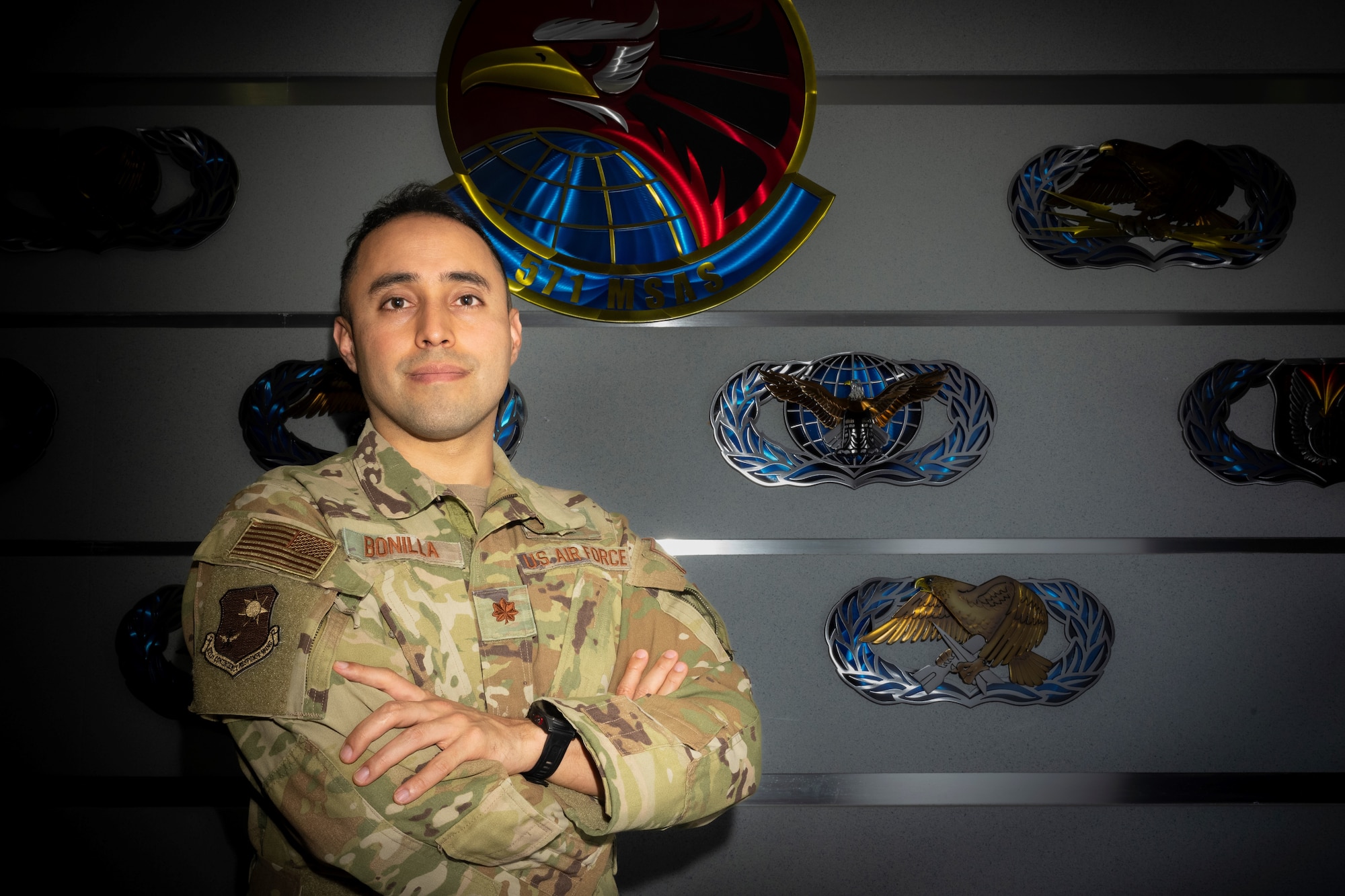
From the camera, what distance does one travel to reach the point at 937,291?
189cm

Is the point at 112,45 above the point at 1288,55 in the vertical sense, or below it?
below

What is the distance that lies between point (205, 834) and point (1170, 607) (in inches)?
89.5

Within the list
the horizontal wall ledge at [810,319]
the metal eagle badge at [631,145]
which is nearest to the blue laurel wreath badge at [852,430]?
the horizontal wall ledge at [810,319]

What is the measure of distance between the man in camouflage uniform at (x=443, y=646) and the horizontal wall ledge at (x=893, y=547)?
1.49ft

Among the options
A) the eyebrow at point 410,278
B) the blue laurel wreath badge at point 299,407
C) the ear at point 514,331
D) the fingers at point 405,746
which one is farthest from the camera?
the blue laurel wreath badge at point 299,407

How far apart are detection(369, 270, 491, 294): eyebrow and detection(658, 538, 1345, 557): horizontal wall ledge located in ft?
2.54

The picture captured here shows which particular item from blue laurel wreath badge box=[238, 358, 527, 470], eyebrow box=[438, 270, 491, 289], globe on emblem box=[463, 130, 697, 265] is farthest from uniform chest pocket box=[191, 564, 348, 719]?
globe on emblem box=[463, 130, 697, 265]

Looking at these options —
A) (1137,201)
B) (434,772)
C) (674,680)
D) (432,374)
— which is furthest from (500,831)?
(1137,201)

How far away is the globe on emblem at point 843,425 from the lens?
5.96 feet

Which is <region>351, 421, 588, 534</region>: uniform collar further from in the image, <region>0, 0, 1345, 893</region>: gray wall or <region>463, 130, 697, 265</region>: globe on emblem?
<region>463, 130, 697, 265</region>: globe on emblem

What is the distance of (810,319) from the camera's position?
1880mm

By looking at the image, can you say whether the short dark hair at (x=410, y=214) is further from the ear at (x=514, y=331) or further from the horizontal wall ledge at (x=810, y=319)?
the horizontal wall ledge at (x=810, y=319)

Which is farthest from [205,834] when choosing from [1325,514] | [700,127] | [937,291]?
[1325,514]

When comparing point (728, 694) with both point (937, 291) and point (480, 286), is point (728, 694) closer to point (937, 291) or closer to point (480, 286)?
point (480, 286)
